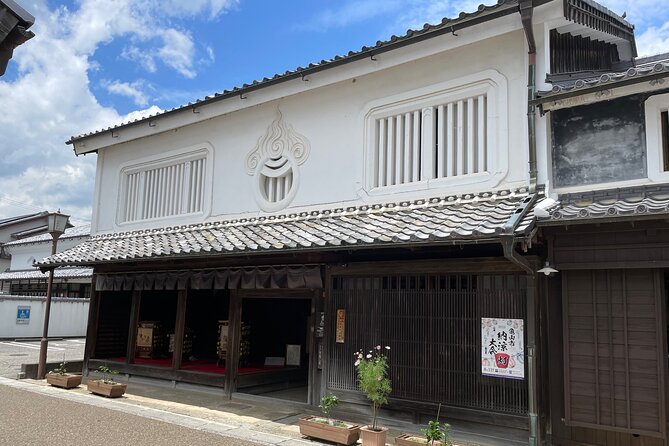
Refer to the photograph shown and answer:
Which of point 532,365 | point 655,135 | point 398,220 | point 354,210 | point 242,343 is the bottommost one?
point 242,343

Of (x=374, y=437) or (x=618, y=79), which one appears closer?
(x=618, y=79)

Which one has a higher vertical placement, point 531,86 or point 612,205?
point 531,86

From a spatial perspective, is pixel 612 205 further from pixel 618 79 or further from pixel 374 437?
pixel 374 437

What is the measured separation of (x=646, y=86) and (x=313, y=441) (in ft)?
23.9

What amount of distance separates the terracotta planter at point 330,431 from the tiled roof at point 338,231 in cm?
286

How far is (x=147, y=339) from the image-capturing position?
14859 millimetres

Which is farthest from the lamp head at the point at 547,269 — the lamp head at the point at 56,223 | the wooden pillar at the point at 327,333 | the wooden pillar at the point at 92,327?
the lamp head at the point at 56,223

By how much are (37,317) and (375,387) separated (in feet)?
88.0

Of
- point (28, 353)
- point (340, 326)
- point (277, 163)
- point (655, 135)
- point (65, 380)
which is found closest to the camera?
point (655, 135)

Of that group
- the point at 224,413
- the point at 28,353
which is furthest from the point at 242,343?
the point at 28,353

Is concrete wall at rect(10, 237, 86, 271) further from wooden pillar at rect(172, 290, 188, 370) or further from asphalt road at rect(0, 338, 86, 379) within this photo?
wooden pillar at rect(172, 290, 188, 370)

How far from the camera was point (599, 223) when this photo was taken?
268 inches

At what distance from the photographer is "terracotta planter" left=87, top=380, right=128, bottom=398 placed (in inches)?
450

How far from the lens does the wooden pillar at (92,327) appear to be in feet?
48.2
